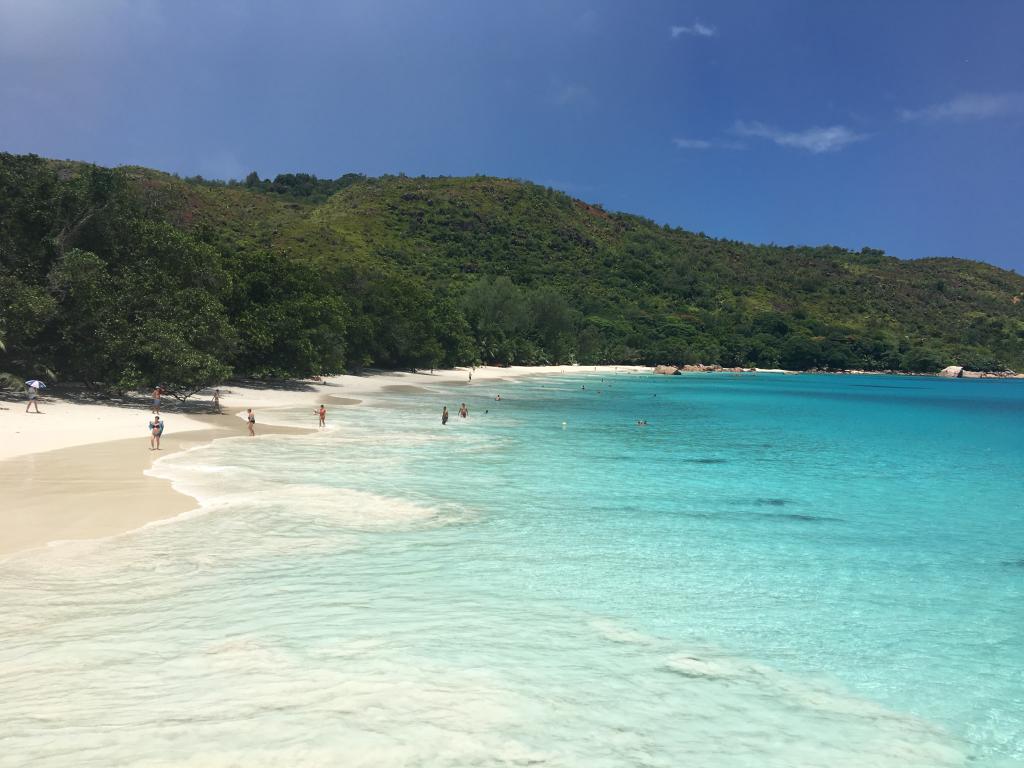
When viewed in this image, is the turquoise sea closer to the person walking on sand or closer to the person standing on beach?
the person walking on sand

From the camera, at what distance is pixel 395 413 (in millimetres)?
42719

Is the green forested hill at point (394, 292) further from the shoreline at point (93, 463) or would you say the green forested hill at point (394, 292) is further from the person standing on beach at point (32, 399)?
the shoreline at point (93, 463)

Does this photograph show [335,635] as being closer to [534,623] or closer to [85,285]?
[534,623]

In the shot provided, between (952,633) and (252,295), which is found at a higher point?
(252,295)

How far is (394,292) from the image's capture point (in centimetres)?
7431

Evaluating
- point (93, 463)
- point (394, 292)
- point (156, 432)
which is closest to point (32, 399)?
point (156, 432)

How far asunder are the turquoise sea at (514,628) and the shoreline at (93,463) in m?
1.01

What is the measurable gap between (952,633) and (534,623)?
667 cm

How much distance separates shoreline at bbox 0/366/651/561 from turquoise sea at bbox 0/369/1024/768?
1.01 meters

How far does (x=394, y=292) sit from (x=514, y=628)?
66.3 metres

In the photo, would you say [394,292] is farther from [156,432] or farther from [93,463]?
[93,463]

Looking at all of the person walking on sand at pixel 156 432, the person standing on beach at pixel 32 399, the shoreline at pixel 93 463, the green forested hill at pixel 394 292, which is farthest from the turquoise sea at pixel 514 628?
the green forested hill at pixel 394 292

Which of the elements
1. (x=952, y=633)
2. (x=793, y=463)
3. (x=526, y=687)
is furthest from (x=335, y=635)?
(x=793, y=463)

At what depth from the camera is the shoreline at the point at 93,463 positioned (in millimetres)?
14531
